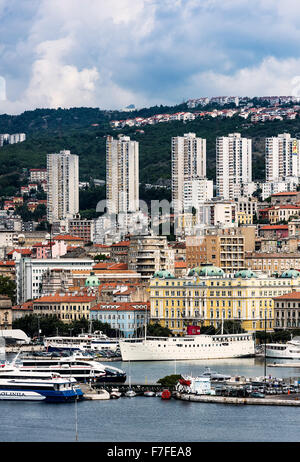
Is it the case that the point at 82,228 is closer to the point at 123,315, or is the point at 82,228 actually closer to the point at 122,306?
the point at 122,306

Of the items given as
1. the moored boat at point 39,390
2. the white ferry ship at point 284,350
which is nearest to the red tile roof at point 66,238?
the white ferry ship at point 284,350

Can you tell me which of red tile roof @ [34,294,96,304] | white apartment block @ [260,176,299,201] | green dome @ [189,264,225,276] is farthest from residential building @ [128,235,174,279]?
white apartment block @ [260,176,299,201]

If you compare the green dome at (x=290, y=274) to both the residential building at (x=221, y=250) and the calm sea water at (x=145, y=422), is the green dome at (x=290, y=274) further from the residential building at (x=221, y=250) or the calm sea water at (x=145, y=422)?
the calm sea water at (x=145, y=422)

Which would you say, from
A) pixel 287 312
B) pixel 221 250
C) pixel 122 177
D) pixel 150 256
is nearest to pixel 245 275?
pixel 287 312

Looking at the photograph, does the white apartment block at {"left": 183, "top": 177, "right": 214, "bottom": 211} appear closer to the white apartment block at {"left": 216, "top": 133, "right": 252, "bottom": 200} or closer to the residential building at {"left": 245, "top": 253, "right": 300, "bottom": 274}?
the white apartment block at {"left": 216, "top": 133, "right": 252, "bottom": 200}

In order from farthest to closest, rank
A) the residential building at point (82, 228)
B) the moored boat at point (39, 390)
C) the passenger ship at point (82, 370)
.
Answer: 1. the residential building at point (82, 228)
2. the passenger ship at point (82, 370)
3. the moored boat at point (39, 390)
